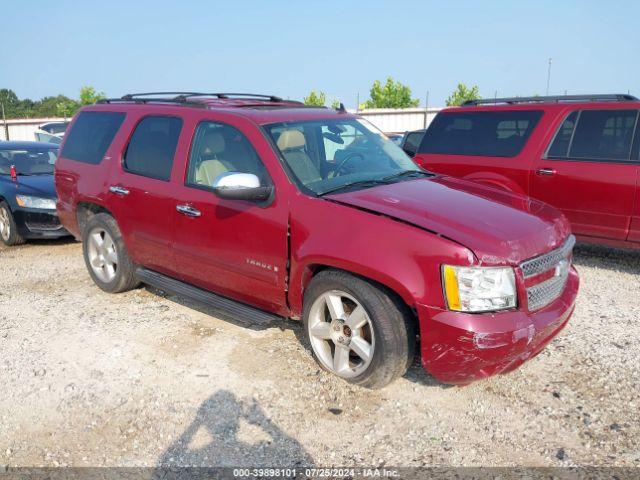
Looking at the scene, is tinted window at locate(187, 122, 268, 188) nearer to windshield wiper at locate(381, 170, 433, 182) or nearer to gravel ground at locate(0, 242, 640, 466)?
windshield wiper at locate(381, 170, 433, 182)

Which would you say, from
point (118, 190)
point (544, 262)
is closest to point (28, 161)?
point (118, 190)

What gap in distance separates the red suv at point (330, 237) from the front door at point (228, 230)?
0.01 meters

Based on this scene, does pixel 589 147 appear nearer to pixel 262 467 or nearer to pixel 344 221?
pixel 344 221

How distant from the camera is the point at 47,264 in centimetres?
699

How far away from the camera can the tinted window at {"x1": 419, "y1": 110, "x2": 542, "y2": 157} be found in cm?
667

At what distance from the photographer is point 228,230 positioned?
4180 mm

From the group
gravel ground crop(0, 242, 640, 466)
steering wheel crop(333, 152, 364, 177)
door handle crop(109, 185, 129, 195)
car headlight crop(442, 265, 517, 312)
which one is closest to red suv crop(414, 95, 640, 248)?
gravel ground crop(0, 242, 640, 466)

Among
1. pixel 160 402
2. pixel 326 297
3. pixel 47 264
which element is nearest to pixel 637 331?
pixel 326 297

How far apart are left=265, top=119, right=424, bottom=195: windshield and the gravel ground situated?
135cm

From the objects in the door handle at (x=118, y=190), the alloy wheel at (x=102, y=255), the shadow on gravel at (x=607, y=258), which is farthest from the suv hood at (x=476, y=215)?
the shadow on gravel at (x=607, y=258)

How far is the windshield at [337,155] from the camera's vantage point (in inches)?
160

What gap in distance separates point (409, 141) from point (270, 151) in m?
4.49

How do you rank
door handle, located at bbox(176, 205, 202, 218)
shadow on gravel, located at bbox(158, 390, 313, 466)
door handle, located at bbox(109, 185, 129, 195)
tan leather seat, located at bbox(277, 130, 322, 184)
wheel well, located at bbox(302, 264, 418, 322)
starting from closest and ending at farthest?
1. shadow on gravel, located at bbox(158, 390, 313, 466)
2. wheel well, located at bbox(302, 264, 418, 322)
3. tan leather seat, located at bbox(277, 130, 322, 184)
4. door handle, located at bbox(176, 205, 202, 218)
5. door handle, located at bbox(109, 185, 129, 195)

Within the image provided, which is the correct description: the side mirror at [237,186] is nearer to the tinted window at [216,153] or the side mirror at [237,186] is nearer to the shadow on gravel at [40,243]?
the tinted window at [216,153]
